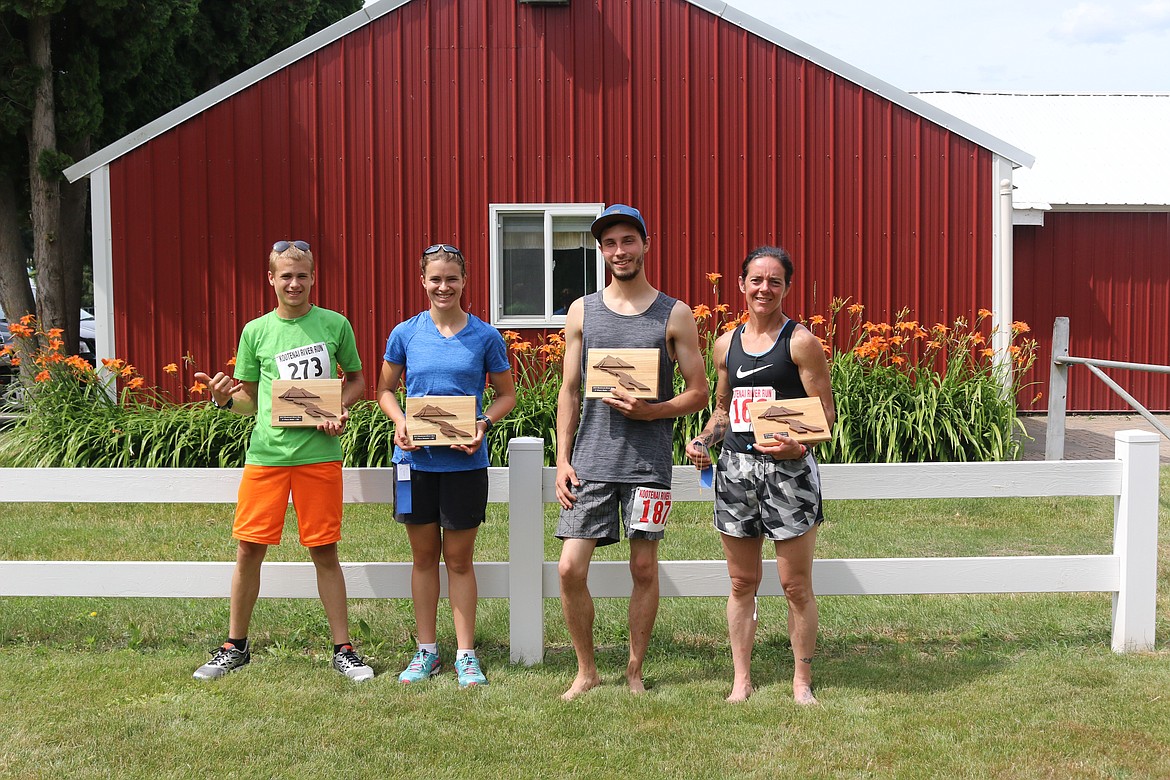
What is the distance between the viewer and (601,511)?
3949mm

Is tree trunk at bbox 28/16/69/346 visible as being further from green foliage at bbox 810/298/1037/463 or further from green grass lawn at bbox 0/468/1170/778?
green foliage at bbox 810/298/1037/463

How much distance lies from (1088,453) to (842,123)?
12.8 feet

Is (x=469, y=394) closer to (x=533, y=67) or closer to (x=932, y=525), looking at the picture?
(x=932, y=525)

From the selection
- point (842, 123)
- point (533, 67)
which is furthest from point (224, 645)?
point (842, 123)

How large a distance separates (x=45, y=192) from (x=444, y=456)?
1046cm

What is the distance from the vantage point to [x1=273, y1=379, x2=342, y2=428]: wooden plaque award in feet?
13.5

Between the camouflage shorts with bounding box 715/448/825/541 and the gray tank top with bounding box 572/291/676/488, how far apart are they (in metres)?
0.24

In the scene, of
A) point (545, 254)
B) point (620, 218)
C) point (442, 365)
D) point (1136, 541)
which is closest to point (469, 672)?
point (442, 365)

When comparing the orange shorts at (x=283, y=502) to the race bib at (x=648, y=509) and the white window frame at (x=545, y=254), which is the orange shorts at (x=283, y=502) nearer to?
the race bib at (x=648, y=509)

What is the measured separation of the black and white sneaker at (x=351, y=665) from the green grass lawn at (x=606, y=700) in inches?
2.0

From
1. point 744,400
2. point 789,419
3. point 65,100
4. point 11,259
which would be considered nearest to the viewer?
point 789,419

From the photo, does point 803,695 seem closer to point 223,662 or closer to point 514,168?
point 223,662

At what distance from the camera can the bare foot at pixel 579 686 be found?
4043 mm

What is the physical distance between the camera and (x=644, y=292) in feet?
13.2
